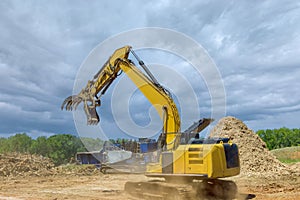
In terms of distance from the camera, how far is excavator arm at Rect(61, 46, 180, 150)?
1086 cm

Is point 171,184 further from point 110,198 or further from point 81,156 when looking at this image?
point 81,156

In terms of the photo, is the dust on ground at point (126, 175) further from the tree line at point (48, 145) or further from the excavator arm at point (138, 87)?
the tree line at point (48, 145)

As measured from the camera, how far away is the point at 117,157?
17.1 meters

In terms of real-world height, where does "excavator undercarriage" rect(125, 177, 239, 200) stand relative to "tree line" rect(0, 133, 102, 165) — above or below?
below

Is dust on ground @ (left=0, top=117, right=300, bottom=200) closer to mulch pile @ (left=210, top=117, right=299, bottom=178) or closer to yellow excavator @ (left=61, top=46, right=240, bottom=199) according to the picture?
mulch pile @ (left=210, top=117, right=299, bottom=178)

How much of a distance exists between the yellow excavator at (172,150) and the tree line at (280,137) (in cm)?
6030

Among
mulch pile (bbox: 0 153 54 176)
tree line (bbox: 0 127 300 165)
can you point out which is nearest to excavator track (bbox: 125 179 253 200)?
mulch pile (bbox: 0 153 54 176)

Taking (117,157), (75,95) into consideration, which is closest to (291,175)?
(117,157)

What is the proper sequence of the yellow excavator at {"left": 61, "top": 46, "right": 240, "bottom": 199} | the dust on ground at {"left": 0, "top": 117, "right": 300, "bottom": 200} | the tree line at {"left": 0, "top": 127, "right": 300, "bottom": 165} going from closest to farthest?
the yellow excavator at {"left": 61, "top": 46, "right": 240, "bottom": 199} < the dust on ground at {"left": 0, "top": 117, "right": 300, "bottom": 200} < the tree line at {"left": 0, "top": 127, "right": 300, "bottom": 165}

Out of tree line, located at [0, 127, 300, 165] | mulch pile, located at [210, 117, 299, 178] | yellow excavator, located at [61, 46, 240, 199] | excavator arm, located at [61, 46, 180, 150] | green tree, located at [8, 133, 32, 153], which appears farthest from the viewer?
green tree, located at [8, 133, 32, 153]

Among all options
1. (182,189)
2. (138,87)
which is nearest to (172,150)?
(182,189)

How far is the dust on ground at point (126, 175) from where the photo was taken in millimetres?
14156

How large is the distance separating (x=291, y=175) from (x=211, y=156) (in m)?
10.7

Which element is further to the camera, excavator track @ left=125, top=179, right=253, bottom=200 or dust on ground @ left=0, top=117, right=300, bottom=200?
dust on ground @ left=0, top=117, right=300, bottom=200
